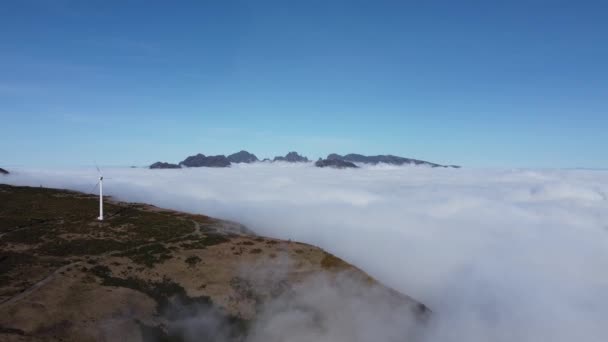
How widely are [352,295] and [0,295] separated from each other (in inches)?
3062

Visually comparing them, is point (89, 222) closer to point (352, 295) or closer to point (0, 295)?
point (0, 295)

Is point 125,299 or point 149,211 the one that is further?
point 149,211

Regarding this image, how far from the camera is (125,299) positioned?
74875 millimetres

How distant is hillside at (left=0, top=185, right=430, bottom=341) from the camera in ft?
215

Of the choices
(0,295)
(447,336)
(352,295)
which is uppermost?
(0,295)

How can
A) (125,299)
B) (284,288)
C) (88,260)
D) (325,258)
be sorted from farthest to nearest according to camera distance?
(325,258), (284,288), (88,260), (125,299)

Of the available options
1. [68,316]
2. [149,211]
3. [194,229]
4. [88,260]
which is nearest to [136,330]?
[68,316]

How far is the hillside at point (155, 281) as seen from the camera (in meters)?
65.6

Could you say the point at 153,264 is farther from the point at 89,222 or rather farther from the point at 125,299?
the point at 89,222

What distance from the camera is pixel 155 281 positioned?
85.5m

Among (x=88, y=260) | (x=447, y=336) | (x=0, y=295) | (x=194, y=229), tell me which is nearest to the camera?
(x=0, y=295)

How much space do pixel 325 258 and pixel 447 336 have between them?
63.1m

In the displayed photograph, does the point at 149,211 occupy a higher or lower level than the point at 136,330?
higher

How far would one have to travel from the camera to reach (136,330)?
68750mm
